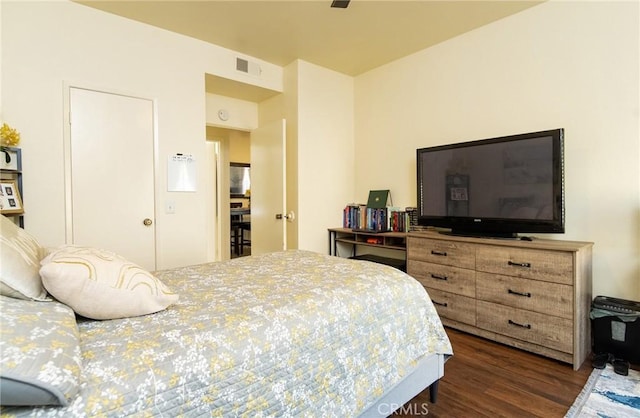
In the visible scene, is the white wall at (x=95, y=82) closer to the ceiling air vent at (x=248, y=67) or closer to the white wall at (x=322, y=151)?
the ceiling air vent at (x=248, y=67)

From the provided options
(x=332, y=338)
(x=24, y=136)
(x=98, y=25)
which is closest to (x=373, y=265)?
(x=332, y=338)

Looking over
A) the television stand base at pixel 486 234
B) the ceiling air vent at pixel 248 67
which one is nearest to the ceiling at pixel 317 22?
the ceiling air vent at pixel 248 67

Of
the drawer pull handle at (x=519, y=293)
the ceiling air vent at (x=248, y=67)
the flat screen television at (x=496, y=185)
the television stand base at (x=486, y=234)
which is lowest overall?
the drawer pull handle at (x=519, y=293)

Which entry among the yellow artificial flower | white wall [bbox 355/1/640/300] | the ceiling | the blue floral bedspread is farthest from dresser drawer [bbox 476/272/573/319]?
the yellow artificial flower

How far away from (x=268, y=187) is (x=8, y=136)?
7.46 feet

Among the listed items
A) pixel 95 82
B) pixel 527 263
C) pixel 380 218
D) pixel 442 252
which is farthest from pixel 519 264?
pixel 95 82

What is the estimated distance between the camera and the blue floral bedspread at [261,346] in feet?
2.66

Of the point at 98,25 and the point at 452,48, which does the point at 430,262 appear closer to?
the point at 452,48

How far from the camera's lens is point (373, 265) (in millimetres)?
1896

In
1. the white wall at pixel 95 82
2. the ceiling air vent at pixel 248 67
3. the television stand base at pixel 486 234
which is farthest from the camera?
the ceiling air vent at pixel 248 67

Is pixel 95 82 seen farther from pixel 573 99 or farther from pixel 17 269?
pixel 573 99

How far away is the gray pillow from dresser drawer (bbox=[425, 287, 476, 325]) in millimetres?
2606

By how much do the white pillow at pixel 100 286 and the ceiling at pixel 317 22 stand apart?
239 centimetres

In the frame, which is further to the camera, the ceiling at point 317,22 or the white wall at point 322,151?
the white wall at point 322,151
